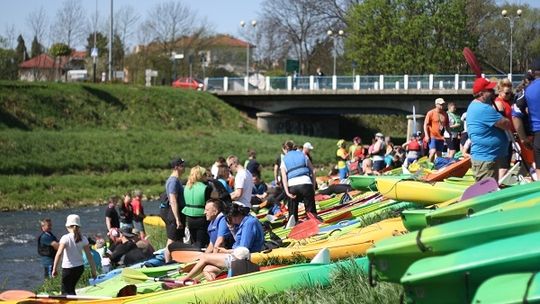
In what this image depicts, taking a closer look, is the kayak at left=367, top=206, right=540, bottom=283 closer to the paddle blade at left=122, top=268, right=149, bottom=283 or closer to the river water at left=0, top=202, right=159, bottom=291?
the paddle blade at left=122, top=268, right=149, bottom=283

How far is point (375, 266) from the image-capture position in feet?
21.4

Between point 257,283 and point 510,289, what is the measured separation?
4000 mm

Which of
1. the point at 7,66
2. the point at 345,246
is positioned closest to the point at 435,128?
the point at 345,246

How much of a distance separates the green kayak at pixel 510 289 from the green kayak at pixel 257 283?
11.2 ft

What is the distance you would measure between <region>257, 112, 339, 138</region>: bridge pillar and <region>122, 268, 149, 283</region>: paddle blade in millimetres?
46982

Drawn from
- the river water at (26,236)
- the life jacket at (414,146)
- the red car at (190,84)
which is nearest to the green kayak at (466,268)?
the river water at (26,236)

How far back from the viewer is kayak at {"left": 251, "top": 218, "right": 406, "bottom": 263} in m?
11.1

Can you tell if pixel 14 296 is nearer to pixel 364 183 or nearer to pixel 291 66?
pixel 364 183

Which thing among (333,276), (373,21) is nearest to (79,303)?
(333,276)

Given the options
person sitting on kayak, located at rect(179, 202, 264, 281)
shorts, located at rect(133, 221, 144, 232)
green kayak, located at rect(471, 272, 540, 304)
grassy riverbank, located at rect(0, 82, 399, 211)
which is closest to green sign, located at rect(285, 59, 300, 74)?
grassy riverbank, located at rect(0, 82, 399, 211)

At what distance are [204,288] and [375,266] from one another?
10.2 feet

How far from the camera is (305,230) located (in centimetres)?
1446

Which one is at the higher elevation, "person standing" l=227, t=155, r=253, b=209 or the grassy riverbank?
"person standing" l=227, t=155, r=253, b=209

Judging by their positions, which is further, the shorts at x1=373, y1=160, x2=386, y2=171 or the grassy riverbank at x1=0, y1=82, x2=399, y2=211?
the grassy riverbank at x1=0, y1=82, x2=399, y2=211
